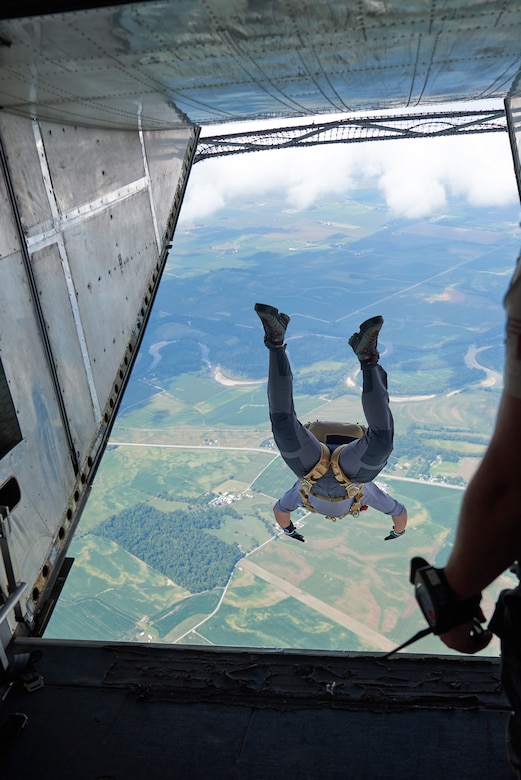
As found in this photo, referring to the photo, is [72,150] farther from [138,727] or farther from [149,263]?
[138,727]

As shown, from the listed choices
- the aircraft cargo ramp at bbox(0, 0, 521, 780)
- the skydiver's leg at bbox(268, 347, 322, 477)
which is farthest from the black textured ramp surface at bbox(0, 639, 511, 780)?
the skydiver's leg at bbox(268, 347, 322, 477)

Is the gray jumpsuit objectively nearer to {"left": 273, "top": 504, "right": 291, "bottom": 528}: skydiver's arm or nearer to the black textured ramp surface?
{"left": 273, "top": 504, "right": 291, "bottom": 528}: skydiver's arm

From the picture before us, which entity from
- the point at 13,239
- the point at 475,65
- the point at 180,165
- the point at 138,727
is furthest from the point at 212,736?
the point at 180,165

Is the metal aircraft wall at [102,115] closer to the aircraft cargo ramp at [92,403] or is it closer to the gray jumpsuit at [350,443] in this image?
the aircraft cargo ramp at [92,403]

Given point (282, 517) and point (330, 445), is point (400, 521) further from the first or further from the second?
point (330, 445)

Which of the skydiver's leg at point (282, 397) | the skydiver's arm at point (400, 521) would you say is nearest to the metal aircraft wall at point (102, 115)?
the skydiver's leg at point (282, 397)
